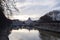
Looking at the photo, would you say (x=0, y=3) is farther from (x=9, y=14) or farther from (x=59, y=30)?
(x=59, y=30)

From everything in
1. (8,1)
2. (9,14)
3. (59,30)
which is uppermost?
Answer: (8,1)

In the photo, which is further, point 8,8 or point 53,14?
point 53,14

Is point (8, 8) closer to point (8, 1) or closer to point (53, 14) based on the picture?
point (8, 1)

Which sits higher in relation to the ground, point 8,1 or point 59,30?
point 8,1

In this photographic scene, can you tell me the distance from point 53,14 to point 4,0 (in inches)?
4307

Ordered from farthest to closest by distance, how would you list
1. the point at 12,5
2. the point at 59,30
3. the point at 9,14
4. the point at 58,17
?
the point at 58,17 → the point at 59,30 → the point at 9,14 → the point at 12,5

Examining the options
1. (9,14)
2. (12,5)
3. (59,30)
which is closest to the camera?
(12,5)

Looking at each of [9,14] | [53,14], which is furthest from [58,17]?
[9,14]

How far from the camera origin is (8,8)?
13062 millimetres

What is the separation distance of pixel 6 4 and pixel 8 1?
1.38ft

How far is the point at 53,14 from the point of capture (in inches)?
4779

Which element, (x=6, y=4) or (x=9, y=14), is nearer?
(x=6, y=4)

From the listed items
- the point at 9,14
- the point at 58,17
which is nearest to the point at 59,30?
the point at 9,14

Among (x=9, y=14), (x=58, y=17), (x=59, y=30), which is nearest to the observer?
(x=9, y=14)
